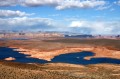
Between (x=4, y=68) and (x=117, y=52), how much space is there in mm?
86505

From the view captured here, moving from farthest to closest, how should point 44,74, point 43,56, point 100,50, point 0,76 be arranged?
point 100,50 < point 43,56 < point 44,74 < point 0,76

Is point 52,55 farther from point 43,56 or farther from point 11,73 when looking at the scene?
point 11,73

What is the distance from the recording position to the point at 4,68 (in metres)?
40.4

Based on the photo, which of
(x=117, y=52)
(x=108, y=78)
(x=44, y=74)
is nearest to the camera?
(x=44, y=74)

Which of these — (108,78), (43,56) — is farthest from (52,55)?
(108,78)

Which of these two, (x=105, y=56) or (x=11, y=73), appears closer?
(x=11, y=73)

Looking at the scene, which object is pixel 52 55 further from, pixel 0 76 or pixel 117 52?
pixel 0 76

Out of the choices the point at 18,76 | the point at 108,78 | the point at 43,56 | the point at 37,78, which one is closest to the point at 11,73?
the point at 18,76

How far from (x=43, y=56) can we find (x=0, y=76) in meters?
76.8

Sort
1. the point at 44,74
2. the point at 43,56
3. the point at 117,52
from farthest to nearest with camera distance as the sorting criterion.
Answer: the point at 117,52
the point at 43,56
the point at 44,74

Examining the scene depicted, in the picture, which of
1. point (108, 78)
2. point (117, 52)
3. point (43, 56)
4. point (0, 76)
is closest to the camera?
point (0, 76)

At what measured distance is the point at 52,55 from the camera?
11831cm

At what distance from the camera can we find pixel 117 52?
121 meters

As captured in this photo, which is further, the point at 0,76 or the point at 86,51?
the point at 86,51
